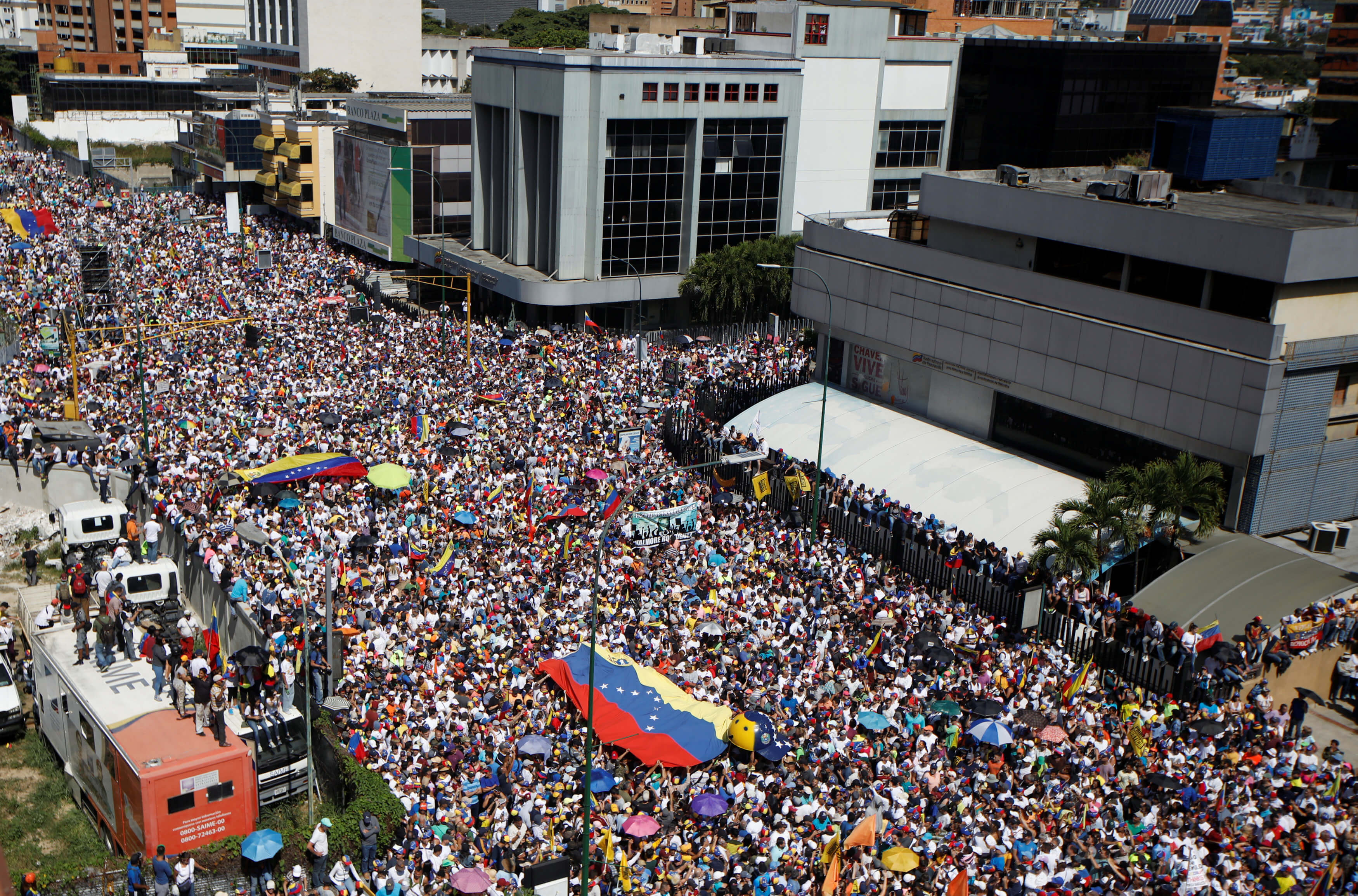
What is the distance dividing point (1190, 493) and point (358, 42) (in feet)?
337

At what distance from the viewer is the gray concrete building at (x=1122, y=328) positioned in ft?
101

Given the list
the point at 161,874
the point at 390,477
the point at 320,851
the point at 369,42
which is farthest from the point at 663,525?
the point at 369,42

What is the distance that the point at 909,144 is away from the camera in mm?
68250

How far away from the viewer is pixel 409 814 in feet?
71.5

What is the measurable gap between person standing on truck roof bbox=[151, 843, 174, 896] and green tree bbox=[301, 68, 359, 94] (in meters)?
94.2

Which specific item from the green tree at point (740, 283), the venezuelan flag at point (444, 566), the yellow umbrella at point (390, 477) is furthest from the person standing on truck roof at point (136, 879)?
the green tree at point (740, 283)

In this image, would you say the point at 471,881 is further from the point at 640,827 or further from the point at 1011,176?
the point at 1011,176

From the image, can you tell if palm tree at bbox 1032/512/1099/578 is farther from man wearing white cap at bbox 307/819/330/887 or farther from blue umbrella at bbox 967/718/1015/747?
man wearing white cap at bbox 307/819/330/887

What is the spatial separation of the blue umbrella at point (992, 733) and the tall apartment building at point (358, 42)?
3999 inches

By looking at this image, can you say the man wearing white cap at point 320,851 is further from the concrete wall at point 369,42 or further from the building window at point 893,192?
the concrete wall at point 369,42

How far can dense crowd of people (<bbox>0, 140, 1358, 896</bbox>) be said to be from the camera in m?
21.0

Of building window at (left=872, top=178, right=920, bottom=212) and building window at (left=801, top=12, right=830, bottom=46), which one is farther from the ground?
building window at (left=801, top=12, right=830, bottom=46)

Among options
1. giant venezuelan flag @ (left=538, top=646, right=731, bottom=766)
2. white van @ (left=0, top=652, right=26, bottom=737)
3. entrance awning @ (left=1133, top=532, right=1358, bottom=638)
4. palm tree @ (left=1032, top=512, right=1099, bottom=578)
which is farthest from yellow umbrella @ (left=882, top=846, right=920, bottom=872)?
white van @ (left=0, top=652, right=26, bottom=737)

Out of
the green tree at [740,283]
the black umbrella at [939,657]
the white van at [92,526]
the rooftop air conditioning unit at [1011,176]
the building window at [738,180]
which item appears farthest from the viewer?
the building window at [738,180]
